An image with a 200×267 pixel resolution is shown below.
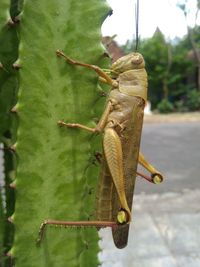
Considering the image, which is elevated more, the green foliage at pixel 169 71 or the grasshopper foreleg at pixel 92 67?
the grasshopper foreleg at pixel 92 67

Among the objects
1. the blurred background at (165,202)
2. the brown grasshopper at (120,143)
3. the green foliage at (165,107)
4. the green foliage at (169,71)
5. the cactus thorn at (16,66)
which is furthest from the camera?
the green foliage at (169,71)

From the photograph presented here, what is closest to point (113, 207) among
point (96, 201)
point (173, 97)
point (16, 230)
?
point (96, 201)

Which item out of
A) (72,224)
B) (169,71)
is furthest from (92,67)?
(169,71)

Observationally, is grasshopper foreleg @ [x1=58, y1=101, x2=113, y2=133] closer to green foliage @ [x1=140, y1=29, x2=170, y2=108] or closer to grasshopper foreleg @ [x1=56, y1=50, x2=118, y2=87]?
grasshopper foreleg @ [x1=56, y1=50, x2=118, y2=87]

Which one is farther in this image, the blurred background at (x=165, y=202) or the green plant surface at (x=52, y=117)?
the blurred background at (x=165, y=202)

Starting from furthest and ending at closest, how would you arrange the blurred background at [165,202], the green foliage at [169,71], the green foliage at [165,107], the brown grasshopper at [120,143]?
the green foliage at [169,71]
the green foliage at [165,107]
the blurred background at [165,202]
the brown grasshopper at [120,143]

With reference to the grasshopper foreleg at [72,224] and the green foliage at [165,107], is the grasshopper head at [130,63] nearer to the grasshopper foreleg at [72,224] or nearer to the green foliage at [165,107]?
the grasshopper foreleg at [72,224]

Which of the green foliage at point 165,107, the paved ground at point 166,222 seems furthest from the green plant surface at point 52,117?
the green foliage at point 165,107
